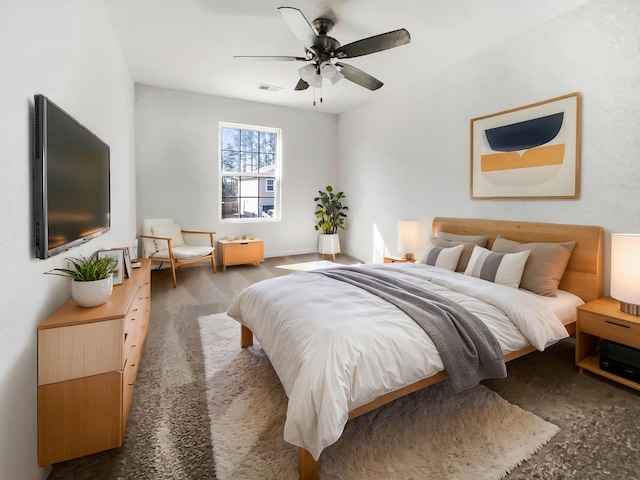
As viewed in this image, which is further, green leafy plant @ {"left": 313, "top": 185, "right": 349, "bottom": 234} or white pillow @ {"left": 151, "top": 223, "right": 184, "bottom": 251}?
green leafy plant @ {"left": 313, "top": 185, "right": 349, "bottom": 234}

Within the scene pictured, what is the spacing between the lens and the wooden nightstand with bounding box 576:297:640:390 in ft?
6.67

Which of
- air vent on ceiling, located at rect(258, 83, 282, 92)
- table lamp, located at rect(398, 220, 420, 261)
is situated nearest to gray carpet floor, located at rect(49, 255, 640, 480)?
table lamp, located at rect(398, 220, 420, 261)

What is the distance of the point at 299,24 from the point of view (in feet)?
8.11

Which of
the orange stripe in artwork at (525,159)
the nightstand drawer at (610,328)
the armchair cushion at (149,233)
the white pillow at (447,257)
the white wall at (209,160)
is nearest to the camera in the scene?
the nightstand drawer at (610,328)

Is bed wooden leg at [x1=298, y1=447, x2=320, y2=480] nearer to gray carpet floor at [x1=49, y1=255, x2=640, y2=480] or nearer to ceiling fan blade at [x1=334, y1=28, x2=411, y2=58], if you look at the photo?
gray carpet floor at [x1=49, y1=255, x2=640, y2=480]

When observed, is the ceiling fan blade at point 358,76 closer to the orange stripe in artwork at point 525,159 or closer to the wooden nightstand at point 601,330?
the orange stripe in artwork at point 525,159

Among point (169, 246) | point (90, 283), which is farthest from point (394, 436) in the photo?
point (169, 246)

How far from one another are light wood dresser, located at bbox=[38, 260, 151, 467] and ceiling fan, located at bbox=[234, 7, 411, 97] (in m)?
2.33

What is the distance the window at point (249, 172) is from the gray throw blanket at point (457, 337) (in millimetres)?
4428

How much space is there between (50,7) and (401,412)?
111 inches

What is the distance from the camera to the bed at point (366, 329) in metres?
1.38

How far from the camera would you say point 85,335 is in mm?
1492

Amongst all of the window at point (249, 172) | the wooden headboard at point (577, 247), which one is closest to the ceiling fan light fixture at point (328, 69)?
the wooden headboard at point (577, 247)

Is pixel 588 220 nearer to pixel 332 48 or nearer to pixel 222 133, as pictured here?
pixel 332 48
